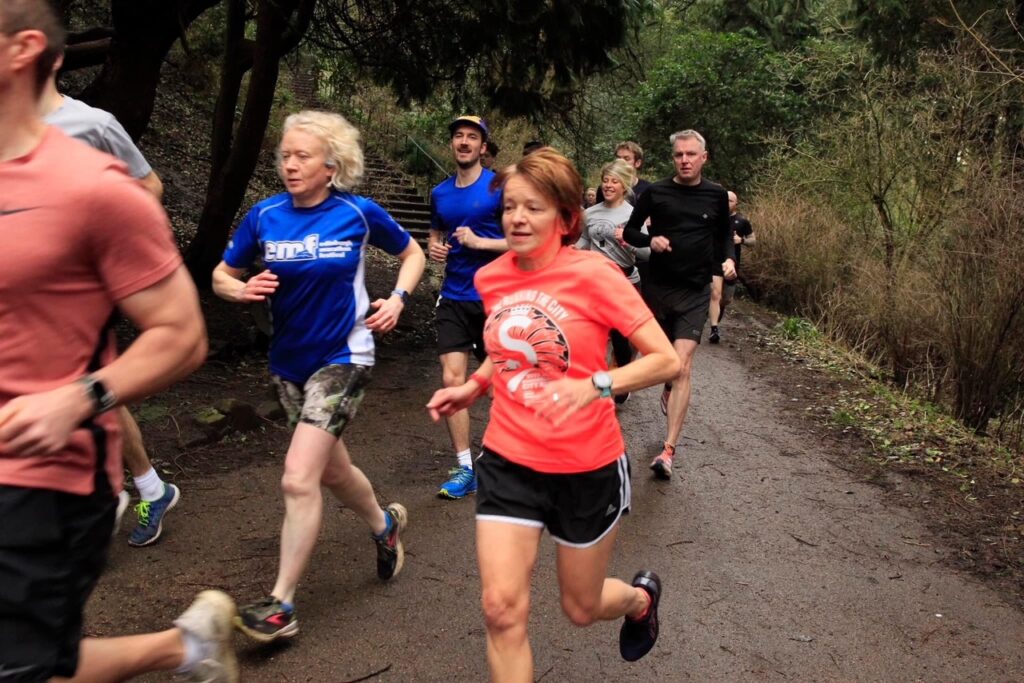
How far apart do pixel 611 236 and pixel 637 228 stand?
0.76 m

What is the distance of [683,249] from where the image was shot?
6363 mm

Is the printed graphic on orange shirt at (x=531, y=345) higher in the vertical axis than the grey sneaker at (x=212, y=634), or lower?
higher

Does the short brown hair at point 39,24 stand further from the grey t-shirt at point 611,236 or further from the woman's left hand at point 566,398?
the grey t-shirt at point 611,236

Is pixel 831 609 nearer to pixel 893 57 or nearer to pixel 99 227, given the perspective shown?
pixel 99 227

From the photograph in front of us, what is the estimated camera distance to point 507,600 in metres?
2.76

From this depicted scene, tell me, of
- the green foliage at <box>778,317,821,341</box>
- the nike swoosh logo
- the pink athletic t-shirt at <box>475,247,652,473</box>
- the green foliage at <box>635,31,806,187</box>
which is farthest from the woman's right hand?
the green foliage at <box>635,31,806,187</box>

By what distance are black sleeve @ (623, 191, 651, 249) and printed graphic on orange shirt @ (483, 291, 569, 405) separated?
3718 millimetres

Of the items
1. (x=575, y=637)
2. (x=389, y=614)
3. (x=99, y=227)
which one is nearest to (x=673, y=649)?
(x=575, y=637)

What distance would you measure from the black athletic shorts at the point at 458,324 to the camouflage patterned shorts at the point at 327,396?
173 cm

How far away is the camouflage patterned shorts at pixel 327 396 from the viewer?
3.75m

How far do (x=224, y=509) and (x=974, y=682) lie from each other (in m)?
4.01

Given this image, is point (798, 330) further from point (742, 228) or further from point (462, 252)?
point (462, 252)

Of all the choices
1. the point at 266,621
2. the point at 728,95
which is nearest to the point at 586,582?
the point at 266,621

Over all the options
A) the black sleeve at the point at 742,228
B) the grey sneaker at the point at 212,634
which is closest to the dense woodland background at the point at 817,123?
the black sleeve at the point at 742,228
